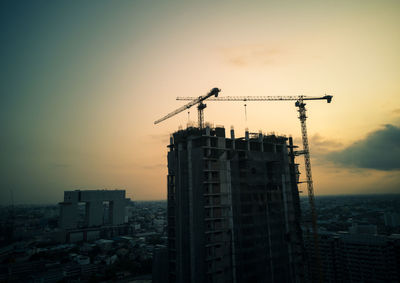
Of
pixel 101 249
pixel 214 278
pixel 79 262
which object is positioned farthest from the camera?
pixel 101 249

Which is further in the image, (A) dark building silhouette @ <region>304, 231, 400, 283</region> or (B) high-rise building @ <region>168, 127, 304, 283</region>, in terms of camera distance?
(A) dark building silhouette @ <region>304, 231, 400, 283</region>

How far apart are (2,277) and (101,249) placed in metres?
52.8

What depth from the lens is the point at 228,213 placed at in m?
49.1

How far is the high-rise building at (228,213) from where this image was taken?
4600 cm

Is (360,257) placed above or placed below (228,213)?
below

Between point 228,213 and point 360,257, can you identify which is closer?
point 228,213

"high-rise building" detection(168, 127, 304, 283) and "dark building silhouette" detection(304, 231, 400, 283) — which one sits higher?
"high-rise building" detection(168, 127, 304, 283)

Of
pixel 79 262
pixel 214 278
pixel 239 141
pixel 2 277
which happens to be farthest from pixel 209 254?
→ pixel 2 277

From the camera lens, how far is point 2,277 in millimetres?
110562

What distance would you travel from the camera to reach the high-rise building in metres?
46.0

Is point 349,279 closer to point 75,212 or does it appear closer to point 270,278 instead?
point 270,278

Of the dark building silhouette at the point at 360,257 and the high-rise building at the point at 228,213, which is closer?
the high-rise building at the point at 228,213

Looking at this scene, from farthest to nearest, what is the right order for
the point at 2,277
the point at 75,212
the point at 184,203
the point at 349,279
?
the point at 75,212, the point at 2,277, the point at 349,279, the point at 184,203

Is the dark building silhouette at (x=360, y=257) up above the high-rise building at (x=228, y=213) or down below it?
below
